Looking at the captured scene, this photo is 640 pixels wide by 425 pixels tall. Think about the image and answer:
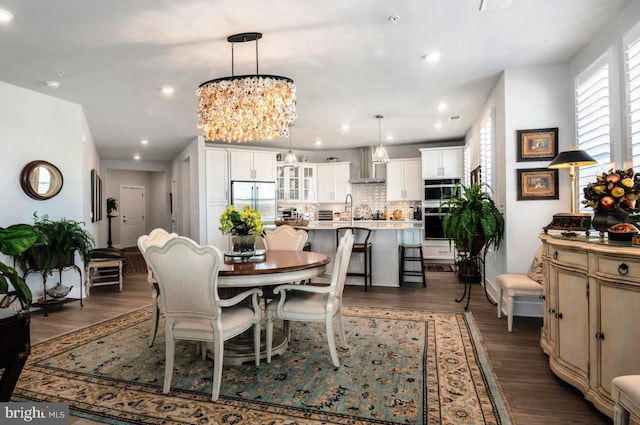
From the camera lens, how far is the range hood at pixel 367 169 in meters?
8.72

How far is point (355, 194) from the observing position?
9.09m

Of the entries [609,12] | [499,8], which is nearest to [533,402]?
[499,8]

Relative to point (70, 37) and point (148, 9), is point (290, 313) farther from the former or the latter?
point (70, 37)

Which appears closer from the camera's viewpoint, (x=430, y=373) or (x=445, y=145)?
(x=430, y=373)

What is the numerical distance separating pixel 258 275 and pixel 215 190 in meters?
5.40

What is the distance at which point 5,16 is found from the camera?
2787 mm

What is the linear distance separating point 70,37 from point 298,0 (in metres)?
2.05

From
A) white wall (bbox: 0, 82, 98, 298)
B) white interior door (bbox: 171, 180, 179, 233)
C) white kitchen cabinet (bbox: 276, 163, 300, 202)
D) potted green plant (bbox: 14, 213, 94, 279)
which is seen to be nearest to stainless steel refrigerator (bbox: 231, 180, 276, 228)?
white kitchen cabinet (bbox: 276, 163, 300, 202)

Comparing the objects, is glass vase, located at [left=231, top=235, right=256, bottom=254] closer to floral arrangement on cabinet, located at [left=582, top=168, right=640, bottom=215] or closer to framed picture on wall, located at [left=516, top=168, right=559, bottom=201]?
floral arrangement on cabinet, located at [left=582, top=168, right=640, bottom=215]

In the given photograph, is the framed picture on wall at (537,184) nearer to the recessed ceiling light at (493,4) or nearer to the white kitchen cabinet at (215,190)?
the recessed ceiling light at (493,4)

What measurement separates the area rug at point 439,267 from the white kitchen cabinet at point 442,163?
6.15ft

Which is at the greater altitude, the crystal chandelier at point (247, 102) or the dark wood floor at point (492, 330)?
the crystal chandelier at point (247, 102)

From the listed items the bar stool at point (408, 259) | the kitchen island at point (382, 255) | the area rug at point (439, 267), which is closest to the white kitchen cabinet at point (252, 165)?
the kitchen island at point (382, 255)

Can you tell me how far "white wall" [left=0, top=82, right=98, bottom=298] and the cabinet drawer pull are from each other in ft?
18.8
